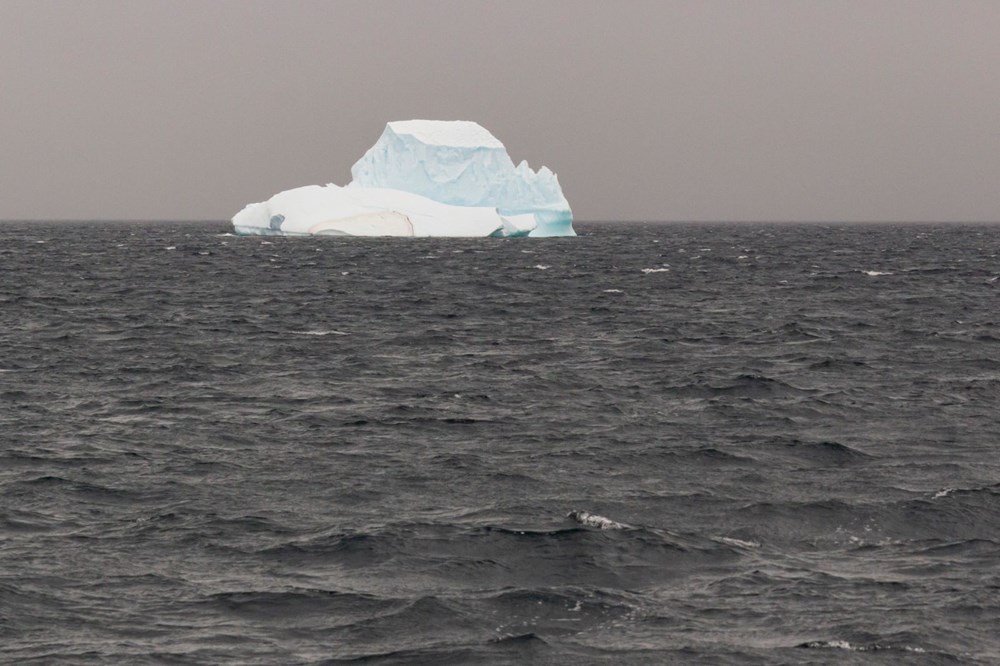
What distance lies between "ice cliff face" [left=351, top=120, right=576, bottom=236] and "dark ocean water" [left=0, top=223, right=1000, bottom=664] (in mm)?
64754

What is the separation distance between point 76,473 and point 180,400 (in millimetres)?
5111

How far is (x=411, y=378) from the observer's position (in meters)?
21.8

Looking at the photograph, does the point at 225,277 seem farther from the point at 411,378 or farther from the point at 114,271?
the point at 411,378

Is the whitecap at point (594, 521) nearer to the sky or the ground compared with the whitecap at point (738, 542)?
nearer to the sky

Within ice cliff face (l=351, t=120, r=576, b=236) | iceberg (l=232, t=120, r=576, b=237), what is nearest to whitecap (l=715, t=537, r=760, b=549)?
iceberg (l=232, t=120, r=576, b=237)

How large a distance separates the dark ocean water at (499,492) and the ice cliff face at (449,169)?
64754mm

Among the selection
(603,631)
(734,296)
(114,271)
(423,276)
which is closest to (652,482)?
(603,631)

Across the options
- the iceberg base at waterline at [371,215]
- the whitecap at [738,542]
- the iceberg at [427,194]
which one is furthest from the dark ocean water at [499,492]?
the iceberg at [427,194]

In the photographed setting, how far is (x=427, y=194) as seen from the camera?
95562 mm

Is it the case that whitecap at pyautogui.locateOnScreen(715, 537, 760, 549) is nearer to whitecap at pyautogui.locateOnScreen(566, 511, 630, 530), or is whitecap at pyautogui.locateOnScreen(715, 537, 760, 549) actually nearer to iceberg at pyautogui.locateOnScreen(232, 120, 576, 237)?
whitecap at pyautogui.locateOnScreen(566, 511, 630, 530)

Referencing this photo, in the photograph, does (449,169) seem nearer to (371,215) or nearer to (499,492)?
(371,215)

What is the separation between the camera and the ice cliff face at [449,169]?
94.5 meters

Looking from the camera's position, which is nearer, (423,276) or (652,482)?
(652,482)

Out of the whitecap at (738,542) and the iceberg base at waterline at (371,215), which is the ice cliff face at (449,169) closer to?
the iceberg base at waterline at (371,215)
